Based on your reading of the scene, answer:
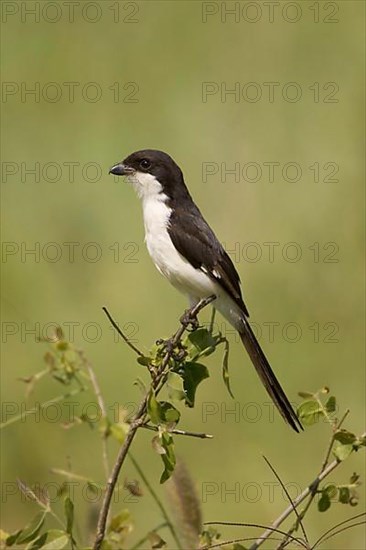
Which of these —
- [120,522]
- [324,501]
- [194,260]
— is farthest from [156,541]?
[194,260]

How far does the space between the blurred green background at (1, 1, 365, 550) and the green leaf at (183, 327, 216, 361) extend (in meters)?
2.26

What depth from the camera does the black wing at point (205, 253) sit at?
17.2 ft

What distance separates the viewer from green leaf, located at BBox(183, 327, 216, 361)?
12.6ft

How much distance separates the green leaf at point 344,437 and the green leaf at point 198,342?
446mm

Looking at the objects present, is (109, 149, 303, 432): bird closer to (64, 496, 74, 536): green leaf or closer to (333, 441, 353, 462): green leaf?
(333, 441, 353, 462): green leaf

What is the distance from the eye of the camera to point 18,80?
9836mm

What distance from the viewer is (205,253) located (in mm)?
5246

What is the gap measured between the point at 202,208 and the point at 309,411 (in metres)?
4.43

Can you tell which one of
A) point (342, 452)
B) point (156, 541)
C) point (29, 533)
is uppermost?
point (342, 452)

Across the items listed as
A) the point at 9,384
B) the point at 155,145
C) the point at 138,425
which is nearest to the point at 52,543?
the point at 138,425

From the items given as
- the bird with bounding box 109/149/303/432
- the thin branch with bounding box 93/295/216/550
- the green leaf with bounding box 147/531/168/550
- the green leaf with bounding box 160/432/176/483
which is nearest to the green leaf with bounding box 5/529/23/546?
the thin branch with bounding box 93/295/216/550

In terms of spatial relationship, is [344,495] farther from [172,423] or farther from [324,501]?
[172,423]

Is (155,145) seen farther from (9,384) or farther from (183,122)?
(9,384)

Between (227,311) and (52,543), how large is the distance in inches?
73.5
